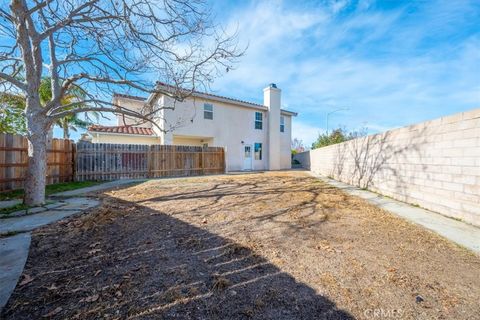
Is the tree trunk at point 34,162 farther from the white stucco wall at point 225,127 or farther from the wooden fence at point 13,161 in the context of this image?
the white stucco wall at point 225,127

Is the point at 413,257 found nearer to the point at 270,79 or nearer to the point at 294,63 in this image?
the point at 294,63

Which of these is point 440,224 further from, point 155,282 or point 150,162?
point 150,162

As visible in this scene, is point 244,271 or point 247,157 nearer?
point 244,271

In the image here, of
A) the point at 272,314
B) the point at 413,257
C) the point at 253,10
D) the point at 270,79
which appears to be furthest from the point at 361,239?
the point at 270,79

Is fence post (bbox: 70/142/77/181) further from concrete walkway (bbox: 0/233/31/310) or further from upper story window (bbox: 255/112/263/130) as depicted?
upper story window (bbox: 255/112/263/130)

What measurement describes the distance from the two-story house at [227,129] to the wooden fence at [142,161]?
142cm

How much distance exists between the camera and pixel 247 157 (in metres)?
18.2

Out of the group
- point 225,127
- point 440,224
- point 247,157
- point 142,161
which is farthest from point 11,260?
point 247,157

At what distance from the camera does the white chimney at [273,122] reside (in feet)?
62.2

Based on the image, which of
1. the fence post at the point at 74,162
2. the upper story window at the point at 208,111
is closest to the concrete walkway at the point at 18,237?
the fence post at the point at 74,162

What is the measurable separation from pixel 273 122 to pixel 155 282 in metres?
17.9

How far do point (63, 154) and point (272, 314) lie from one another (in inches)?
432

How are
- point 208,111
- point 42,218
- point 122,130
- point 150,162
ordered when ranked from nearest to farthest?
point 42,218, point 150,162, point 122,130, point 208,111

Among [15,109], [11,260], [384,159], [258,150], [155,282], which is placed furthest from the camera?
[258,150]
